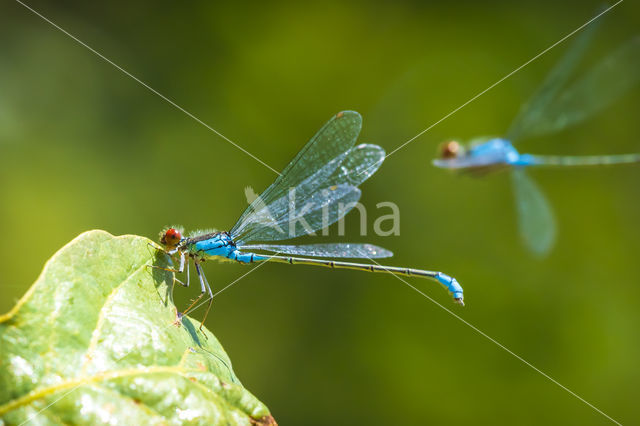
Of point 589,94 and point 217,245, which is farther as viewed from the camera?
point 589,94

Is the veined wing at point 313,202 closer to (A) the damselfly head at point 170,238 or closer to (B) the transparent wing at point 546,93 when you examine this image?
(A) the damselfly head at point 170,238

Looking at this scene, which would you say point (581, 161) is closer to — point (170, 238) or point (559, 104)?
point (559, 104)

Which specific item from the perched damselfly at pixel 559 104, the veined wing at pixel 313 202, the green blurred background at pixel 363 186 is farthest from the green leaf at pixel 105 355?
the green blurred background at pixel 363 186

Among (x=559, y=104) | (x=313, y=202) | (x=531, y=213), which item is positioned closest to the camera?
(x=313, y=202)

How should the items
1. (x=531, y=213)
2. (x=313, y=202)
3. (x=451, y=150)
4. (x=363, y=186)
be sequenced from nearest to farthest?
(x=451, y=150), (x=313, y=202), (x=531, y=213), (x=363, y=186)

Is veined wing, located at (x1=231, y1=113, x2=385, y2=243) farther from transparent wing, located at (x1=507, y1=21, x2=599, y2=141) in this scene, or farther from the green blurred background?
the green blurred background

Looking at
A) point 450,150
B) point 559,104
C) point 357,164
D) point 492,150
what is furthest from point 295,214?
point 559,104

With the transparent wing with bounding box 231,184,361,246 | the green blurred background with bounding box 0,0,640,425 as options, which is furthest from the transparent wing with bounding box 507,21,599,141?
the green blurred background with bounding box 0,0,640,425
